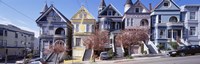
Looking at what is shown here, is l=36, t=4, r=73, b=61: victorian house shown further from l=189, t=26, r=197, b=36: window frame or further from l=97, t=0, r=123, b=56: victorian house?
l=189, t=26, r=197, b=36: window frame

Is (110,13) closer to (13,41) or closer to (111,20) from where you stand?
(111,20)

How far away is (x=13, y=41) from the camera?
2859 inches

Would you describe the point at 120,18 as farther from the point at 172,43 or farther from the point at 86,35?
the point at 172,43

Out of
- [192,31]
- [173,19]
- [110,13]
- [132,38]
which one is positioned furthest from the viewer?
[110,13]

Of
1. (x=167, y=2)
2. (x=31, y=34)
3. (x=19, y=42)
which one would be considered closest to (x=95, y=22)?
(x=167, y=2)

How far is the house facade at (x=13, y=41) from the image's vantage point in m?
66.2

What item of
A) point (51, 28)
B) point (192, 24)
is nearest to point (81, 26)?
point (51, 28)

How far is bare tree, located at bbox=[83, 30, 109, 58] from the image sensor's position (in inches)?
2041

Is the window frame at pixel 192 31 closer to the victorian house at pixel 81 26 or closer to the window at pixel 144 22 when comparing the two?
the window at pixel 144 22

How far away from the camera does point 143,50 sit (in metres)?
49.2

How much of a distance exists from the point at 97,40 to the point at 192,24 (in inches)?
719

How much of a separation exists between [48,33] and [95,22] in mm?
9901

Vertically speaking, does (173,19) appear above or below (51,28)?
above

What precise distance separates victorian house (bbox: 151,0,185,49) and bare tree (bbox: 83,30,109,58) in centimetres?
989
